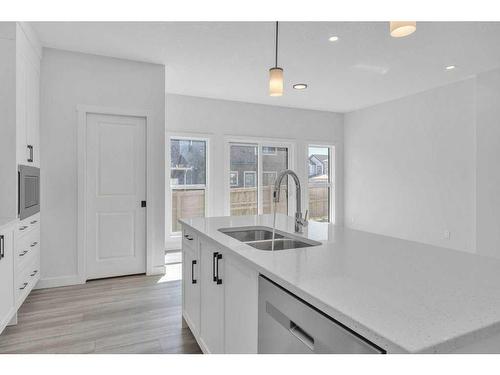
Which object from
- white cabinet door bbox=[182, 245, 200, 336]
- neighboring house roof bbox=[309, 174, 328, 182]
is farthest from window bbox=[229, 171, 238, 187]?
white cabinet door bbox=[182, 245, 200, 336]

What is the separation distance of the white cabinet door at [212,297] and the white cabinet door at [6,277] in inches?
56.0

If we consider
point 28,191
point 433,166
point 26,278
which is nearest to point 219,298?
point 26,278

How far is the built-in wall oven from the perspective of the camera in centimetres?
264

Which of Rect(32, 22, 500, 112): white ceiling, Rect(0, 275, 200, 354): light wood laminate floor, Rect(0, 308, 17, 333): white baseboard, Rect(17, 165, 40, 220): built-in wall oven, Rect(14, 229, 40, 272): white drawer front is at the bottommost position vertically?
Rect(0, 275, 200, 354): light wood laminate floor

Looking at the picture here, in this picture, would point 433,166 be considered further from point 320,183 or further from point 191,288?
point 191,288

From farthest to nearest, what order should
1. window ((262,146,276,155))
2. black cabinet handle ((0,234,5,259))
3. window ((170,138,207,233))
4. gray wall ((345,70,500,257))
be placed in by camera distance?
1. window ((262,146,276,155))
2. window ((170,138,207,233))
3. gray wall ((345,70,500,257))
4. black cabinet handle ((0,234,5,259))

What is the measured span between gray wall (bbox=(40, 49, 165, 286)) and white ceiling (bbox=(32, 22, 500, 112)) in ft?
0.61

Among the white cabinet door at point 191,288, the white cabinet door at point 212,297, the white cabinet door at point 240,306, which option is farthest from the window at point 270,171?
the white cabinet door at point 240,306

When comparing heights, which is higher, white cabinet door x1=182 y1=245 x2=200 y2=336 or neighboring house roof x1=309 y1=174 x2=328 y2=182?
neighboring house roof x1=309 y1=174 x2=328 y2=182

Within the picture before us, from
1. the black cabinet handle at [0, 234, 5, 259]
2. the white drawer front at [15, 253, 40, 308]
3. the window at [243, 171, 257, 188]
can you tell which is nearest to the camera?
the black cabinet handle at [0, 234, 5, 259]

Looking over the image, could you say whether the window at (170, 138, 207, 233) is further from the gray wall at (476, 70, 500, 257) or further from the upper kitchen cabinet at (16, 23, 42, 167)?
the gray wall at (476, 70, 500, 257)

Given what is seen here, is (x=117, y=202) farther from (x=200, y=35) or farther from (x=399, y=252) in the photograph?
(x=399, y=252)
